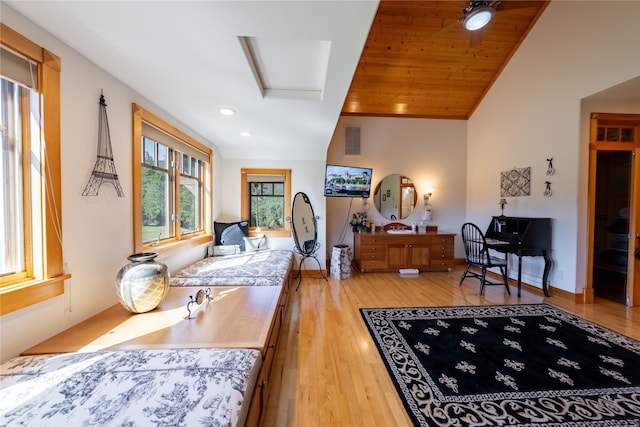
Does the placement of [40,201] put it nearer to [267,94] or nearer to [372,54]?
[267,94]

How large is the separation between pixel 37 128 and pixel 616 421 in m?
3.61

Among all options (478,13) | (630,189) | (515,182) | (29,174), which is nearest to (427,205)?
(515,182)

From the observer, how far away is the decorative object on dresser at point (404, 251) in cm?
438

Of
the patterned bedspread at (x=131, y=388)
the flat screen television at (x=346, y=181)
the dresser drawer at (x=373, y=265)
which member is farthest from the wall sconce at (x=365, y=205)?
the patterned bedspread at (x=131, y=388)

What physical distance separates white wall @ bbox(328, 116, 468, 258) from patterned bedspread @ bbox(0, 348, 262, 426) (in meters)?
3.90

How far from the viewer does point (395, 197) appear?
5.04 m

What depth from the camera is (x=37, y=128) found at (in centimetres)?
124

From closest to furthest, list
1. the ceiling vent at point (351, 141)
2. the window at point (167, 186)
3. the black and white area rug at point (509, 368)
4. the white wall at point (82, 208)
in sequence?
the white wall at point (82, 208) < the black and white area rug at point (509, 368) < the window at point (167, 186) < the ceiling vent at point (351, 141)

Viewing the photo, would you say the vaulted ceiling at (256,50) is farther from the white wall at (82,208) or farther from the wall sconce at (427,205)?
the wall sconce at (427,205)

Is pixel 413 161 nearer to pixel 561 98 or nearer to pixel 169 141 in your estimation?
pixel 561 98

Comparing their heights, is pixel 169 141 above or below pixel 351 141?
below

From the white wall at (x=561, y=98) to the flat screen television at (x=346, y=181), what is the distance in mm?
2487

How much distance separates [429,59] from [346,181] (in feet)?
8.28

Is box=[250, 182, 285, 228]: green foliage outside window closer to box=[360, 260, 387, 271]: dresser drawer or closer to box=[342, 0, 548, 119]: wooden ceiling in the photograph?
box=[360, 260, 387, 271]: dresser drawer
